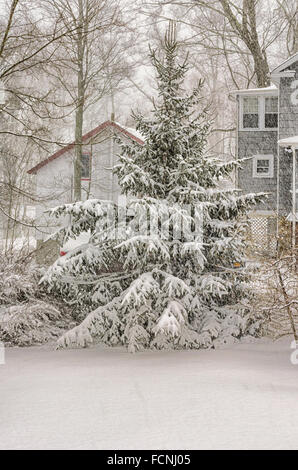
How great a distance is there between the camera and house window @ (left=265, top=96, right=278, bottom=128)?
25844mm

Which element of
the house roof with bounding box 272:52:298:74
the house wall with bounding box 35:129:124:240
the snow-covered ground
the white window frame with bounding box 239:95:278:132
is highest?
the house roof with bounding box 272:52:298:74

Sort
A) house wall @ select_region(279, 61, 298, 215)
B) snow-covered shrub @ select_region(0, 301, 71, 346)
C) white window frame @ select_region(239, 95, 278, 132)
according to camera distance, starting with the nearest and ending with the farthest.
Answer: snow-covered shrub @ select_region(0, 301, 71, 346) → house wall @ select_region(279, 61, 298, 215) → white window frame @ select_region(239, 95, 278, 132)

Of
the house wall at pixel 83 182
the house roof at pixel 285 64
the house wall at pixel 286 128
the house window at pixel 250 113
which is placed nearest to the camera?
the house roof at pixel 285 64

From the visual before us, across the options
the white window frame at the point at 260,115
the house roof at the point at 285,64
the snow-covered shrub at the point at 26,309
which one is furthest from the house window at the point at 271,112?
the snow-covered shrub at the point at 26,309

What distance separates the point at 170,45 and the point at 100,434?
7391mm

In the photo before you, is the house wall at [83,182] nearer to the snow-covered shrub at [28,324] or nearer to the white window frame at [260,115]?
the white window frame at [260,115]

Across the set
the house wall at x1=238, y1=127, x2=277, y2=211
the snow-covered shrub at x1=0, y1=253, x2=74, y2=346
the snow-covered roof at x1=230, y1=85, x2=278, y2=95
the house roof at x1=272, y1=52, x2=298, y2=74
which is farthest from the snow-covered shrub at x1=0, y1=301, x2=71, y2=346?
the snow-covered roof at x1=230, y1=85, x2=278, y2=95

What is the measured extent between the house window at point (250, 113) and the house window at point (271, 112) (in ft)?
1.30

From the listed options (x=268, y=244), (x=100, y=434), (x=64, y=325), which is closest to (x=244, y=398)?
(x=100, y=434)

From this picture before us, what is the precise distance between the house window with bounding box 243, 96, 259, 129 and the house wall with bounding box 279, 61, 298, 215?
2.22m

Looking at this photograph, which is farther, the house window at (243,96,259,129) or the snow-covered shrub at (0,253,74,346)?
the house window at (243,96,259,129)

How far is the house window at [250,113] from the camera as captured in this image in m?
25.9

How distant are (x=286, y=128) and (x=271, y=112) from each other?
2381mm

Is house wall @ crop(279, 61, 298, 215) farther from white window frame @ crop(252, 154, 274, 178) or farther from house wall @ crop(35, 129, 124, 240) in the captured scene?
house wall @ crop(35, 129, 124, 240)
